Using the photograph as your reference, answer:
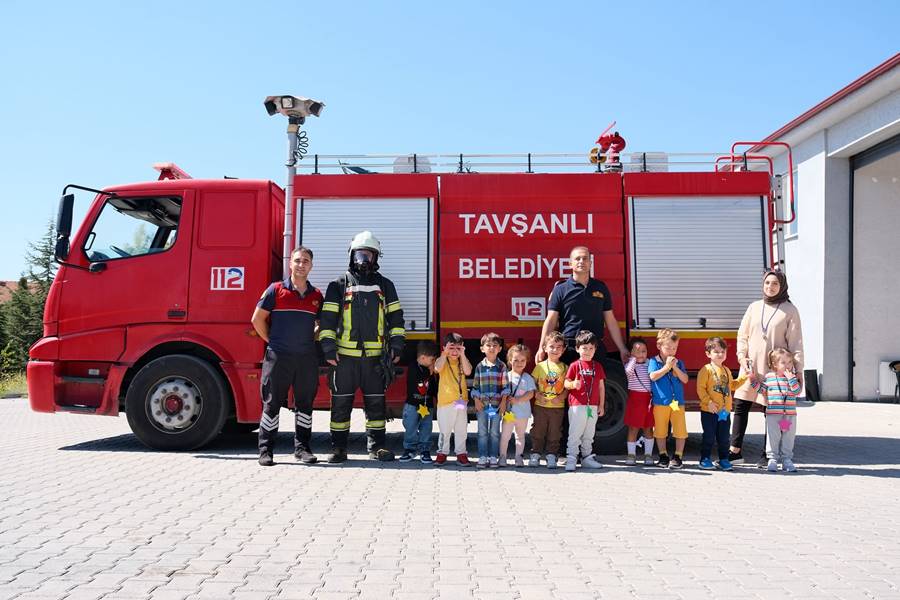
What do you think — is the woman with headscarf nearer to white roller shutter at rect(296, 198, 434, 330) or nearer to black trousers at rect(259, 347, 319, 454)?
white roller shutter at rect(296, 198, 434, 330)

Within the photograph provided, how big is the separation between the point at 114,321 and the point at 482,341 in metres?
4.00

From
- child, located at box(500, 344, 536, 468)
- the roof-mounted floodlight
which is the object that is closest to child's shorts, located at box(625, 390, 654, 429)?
child, located at box(500, 344, 536, 468)

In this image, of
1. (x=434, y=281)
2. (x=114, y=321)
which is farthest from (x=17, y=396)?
(x=434, y=281)

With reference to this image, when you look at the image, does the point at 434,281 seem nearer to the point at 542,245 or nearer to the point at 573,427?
the point at 542,245

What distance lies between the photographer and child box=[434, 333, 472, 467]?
22.5 feet

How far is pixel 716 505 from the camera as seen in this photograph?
5160 mm

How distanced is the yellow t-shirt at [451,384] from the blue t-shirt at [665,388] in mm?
1882

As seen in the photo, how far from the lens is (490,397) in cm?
681

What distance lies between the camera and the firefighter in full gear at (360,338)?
6.89 meters

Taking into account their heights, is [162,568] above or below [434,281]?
below

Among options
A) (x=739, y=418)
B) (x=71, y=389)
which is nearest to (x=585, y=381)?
(x=739, y=418)

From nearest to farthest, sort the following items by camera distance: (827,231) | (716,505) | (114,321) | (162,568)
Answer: (162,568)
(716,505)
(114,321)
(827,231)

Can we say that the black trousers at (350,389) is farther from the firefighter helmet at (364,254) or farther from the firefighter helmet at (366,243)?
the firefighter helmet at (366,243)

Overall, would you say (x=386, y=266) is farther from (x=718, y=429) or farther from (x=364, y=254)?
(x=718, y=429)
